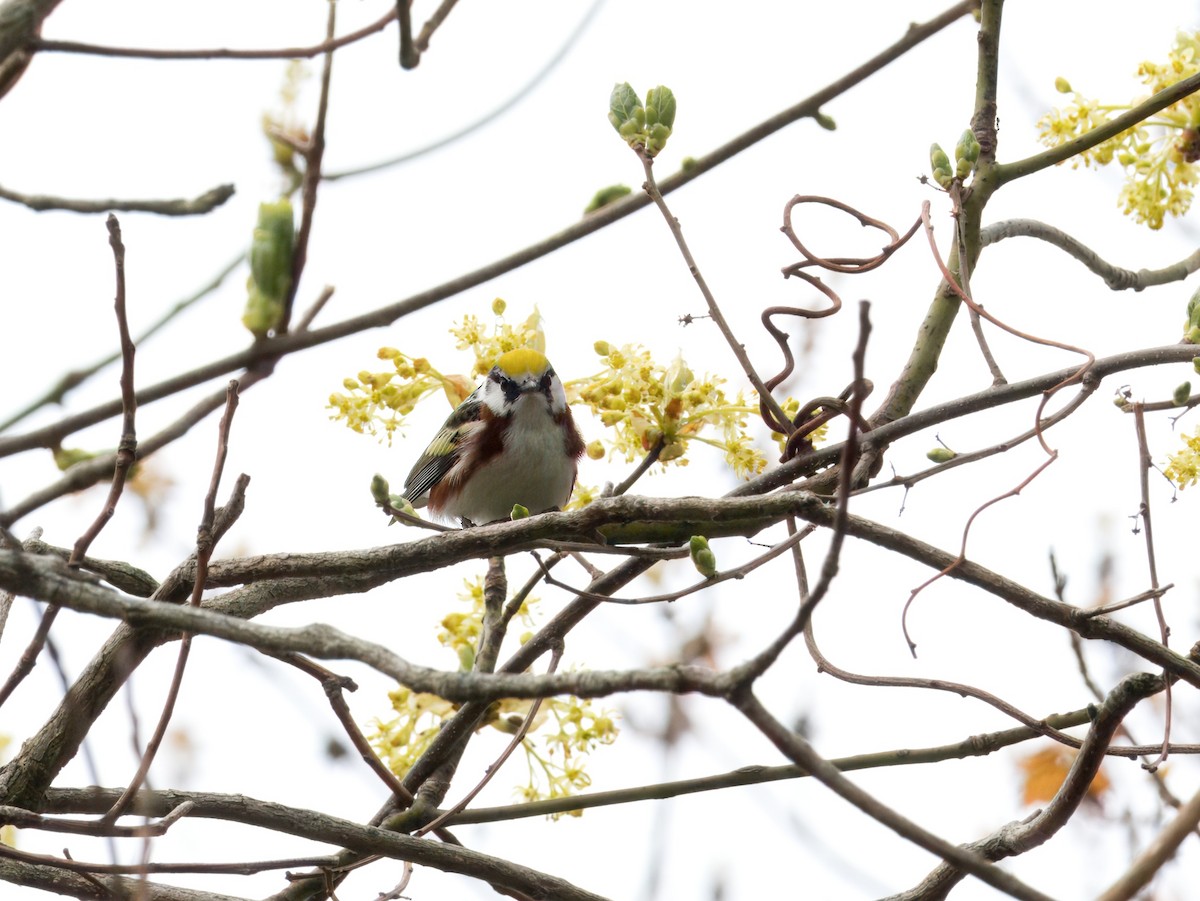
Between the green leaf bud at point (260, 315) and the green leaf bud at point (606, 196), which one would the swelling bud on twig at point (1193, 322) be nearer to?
the green leaf bud at point (606, 196)

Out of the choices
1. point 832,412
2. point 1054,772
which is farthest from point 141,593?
point 1054,772

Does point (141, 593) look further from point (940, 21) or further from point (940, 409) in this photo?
point (940, 21)

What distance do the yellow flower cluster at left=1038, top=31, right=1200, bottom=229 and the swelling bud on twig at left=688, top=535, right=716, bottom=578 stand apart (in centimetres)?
161

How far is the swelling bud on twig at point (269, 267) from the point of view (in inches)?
48.9

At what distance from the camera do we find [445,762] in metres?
3.16

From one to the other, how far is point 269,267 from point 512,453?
3883 millimetres

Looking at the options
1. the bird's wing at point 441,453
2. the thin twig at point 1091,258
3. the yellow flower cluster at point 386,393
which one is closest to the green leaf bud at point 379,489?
the yellow flower cluster at point 386,393

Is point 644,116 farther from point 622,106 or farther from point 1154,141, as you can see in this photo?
point 1154,141

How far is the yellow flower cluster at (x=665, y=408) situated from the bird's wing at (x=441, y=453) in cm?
215

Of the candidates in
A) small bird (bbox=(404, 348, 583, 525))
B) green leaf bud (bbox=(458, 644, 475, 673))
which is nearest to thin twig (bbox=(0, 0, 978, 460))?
green leaf bud (bbox=(458, 644, 475, 673))

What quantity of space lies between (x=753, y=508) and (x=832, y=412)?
80 cm

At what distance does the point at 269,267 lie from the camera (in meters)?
1.31

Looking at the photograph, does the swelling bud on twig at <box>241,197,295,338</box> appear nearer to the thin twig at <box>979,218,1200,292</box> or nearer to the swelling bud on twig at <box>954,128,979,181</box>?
the swelling bud on twig at <box>954,128,979,181</box>

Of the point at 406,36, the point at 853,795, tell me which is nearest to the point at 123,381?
the point at 406,36
